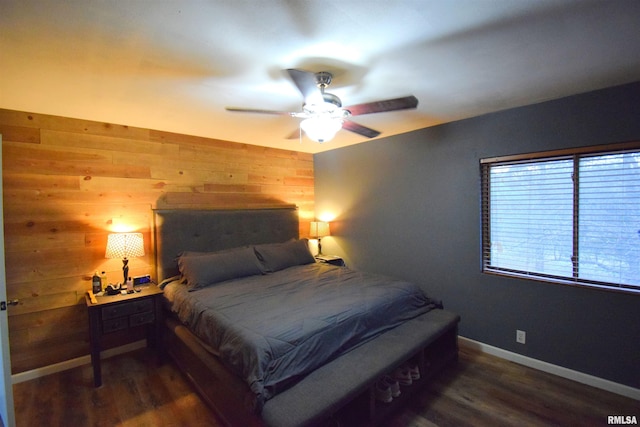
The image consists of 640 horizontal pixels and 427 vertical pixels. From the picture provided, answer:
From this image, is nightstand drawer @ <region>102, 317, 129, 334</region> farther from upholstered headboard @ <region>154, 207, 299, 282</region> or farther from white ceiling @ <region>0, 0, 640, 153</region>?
white ceiling @ <region>0, 0, 640, 153</region>

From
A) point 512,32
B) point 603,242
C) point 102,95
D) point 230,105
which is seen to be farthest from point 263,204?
point 603,242

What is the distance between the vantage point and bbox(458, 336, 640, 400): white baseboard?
2.22 m

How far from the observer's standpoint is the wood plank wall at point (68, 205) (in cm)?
248

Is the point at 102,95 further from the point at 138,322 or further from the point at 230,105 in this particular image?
the point at 138,322

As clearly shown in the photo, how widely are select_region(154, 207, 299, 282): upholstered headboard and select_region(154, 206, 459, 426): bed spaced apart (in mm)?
12

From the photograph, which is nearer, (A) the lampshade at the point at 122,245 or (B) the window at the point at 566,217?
(B) the window at the point at 566,217

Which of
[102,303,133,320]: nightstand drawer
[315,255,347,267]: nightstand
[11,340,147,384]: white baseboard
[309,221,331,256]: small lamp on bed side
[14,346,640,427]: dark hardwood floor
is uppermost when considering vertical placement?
[309,221,331,256]: small lamp on bed side

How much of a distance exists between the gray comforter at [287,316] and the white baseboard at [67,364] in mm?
782

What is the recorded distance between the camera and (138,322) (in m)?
2.63

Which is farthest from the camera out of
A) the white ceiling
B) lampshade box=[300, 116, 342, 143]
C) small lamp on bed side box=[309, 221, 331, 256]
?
small lamp on bed side box=[309, 221, 331, 256]

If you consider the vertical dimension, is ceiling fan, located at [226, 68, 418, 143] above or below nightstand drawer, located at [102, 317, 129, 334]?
above

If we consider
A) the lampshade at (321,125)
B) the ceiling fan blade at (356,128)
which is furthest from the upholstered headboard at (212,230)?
the lampshade at (321,125)

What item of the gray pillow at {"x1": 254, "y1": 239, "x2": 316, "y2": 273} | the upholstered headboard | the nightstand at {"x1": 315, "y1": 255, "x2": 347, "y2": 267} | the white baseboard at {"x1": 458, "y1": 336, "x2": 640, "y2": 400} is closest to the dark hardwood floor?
the white baseboard at {"x1": 458, "y1": 336, "x2": 640, "y2": 400}

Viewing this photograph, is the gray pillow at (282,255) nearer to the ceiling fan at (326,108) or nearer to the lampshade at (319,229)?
the lampshade at (319,229)
